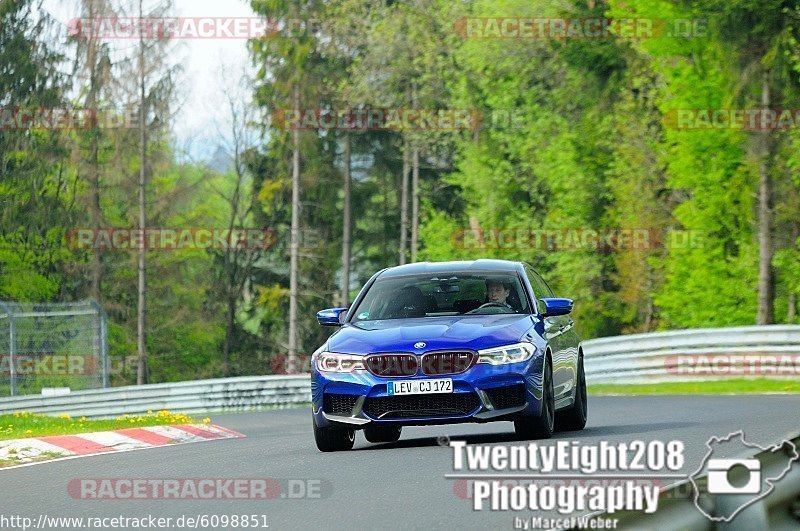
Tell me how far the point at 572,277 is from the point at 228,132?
18461 millimetres

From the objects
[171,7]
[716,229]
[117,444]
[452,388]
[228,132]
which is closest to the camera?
[452,388]

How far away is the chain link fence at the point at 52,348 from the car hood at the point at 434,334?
12641 millimetres

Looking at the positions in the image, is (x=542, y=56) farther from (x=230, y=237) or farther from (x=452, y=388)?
(x=452, y=388)

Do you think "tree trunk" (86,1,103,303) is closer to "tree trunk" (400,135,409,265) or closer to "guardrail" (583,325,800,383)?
"tree trunk" (400,135,409,265)

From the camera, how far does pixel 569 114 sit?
52000 mm

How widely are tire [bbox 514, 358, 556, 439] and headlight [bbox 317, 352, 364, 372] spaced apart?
4.26ft

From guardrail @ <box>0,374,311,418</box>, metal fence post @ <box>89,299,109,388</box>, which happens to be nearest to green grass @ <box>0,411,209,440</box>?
metal fence post @ <box>89,299,109,388</box>

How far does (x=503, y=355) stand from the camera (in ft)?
40.1

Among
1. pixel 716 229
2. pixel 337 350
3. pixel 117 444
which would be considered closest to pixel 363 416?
pixel 337 350

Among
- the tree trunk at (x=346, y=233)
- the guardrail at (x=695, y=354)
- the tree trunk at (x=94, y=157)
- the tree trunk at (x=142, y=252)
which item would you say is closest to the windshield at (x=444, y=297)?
the guardrail at (x=695, y=354)

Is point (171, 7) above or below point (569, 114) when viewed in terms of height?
above

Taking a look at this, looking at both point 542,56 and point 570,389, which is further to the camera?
point 542,56

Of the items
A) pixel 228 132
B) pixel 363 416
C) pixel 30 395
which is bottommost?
pixel 30 395

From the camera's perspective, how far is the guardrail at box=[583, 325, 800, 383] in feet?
86.7
